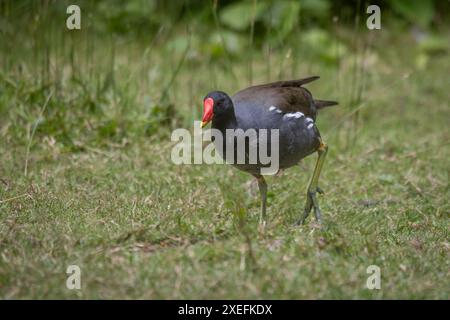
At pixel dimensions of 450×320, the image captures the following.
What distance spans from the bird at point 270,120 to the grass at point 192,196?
0.19 metres

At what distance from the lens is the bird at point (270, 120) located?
391cm

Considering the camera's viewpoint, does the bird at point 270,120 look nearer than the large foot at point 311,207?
Yes

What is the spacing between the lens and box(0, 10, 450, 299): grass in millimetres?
3236

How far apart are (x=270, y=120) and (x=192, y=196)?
2.44 feet

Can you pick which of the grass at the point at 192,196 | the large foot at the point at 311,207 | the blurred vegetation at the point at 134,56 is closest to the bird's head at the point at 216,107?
the grass at the point at 192,196

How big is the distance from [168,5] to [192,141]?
3230 mm

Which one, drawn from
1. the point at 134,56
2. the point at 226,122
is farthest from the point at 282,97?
the point at 134,56

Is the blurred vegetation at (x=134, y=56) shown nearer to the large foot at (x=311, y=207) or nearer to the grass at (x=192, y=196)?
the grass at (x=192, y=196)

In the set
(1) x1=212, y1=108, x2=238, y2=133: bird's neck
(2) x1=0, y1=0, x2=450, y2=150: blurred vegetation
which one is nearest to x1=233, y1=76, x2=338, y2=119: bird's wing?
(1) x1=212, y1=108, x2=238, y2=133: bird's neck

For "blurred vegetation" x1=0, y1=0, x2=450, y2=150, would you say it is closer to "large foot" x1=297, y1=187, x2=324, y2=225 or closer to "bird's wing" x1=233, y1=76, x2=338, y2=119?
"bird's wing" x1=233, y1=76, x2=338, y2=119

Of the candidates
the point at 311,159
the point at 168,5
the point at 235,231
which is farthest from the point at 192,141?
the point at 168,5

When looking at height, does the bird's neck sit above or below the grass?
above
